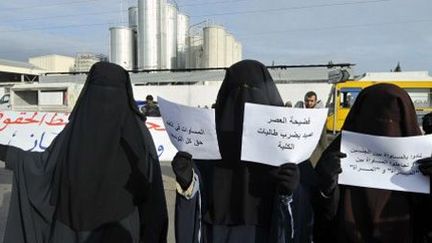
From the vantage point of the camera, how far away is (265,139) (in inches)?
89.3

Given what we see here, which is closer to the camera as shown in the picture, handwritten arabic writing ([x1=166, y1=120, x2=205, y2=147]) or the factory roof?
handwritten arabic writing ([x1=166, y1=120, x2=205, y2=147])

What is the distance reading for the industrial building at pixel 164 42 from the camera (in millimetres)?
31094

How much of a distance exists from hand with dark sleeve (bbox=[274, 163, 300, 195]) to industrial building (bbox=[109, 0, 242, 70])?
2964cm

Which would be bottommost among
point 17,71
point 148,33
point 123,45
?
point 17,71

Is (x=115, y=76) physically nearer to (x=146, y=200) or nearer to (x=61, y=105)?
(x=146, y=200)

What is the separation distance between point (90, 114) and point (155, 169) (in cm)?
51

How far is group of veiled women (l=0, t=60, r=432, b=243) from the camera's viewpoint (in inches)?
90.7

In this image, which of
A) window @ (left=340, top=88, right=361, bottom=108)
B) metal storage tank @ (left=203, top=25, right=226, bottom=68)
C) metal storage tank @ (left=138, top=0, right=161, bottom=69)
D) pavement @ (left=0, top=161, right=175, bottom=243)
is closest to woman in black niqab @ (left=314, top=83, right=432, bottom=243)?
pavement @ (left=0, top=161, right=175, bottom=243)

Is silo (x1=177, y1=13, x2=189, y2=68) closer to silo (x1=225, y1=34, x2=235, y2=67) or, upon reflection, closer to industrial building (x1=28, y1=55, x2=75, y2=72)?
silo (x1=225, y1=34, x2=235, y2=67)

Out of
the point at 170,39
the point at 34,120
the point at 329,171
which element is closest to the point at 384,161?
the point at 329,171

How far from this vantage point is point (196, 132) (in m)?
2.37

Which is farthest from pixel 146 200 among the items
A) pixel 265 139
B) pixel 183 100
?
pixel 183 100

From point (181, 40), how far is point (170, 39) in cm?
161

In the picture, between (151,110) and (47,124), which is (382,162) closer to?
(47,124)
